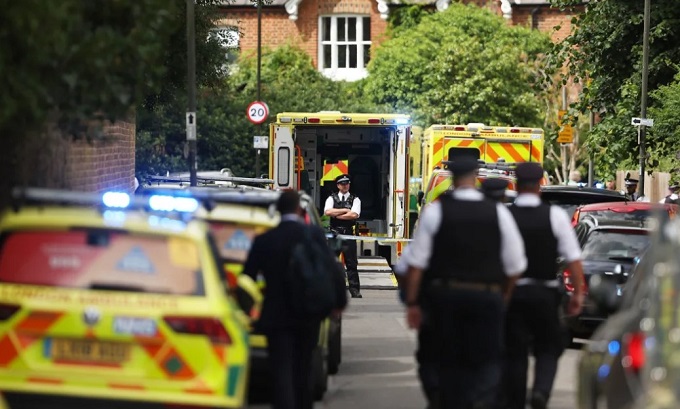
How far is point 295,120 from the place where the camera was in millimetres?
25766

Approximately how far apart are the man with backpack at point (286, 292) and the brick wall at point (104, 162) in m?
5.34

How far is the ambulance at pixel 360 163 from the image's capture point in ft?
84.1

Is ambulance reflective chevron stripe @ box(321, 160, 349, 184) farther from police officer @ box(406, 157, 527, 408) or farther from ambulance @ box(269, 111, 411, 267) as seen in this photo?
police officer @ box(406, 157, 527, 408)

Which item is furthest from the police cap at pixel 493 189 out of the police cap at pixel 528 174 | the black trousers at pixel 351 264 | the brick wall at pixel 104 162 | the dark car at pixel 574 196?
the black trousers at pixel 351 264

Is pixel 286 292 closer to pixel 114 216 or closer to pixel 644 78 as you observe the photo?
pixel 114 216

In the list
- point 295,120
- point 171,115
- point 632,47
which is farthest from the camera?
point 171,115

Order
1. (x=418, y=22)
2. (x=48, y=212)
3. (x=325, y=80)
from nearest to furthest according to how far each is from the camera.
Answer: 1. (x=48, y=212)
2. (x=325, y=80)
3. (x=418, y=22)

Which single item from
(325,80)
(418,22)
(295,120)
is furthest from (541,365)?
(418,22)

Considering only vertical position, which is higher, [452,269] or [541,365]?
[452,269]

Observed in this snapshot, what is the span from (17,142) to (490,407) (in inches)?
161

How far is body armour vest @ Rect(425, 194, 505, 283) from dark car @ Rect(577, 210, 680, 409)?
69 centimetres

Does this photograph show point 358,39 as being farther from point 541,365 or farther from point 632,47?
point 541,365

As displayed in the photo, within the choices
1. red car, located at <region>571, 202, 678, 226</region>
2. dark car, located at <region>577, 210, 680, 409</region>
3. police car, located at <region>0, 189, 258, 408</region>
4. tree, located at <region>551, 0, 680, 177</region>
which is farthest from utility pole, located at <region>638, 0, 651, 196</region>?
police car, located at <region>0, 189, 258, 408</region>

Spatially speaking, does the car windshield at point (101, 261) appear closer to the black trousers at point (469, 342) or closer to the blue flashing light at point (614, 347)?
the black trousers at point (469, 342)
